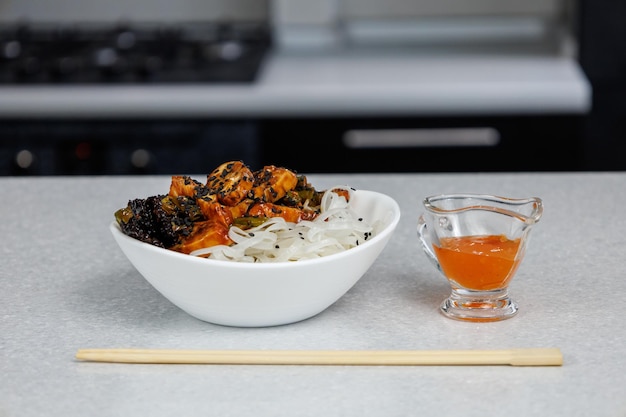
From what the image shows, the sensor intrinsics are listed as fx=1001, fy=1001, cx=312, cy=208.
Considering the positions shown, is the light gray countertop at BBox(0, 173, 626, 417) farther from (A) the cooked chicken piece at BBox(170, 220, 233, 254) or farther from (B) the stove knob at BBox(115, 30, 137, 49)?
(B) the stove knob at BBox(115, 30, 137, 49)

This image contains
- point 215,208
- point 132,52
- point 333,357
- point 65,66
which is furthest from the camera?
point 132,52

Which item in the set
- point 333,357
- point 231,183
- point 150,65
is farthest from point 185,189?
point 150,65

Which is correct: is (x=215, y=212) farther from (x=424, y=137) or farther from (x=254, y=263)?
(x=424, y=137)

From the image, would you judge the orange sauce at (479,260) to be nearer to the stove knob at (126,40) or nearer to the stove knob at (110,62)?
the stove knob at (110,62)

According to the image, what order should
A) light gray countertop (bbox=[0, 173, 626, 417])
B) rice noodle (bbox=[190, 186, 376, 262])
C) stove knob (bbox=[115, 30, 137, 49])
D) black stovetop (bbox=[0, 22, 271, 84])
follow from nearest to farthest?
light gray countertop (bbox=[0, 173, 626, 417])
rice noodle (bbox=[190, 186, 376, 262])
black stovetop (bbox=[0, 22, 271, 84])
stove knob (bbox=[115, 30, 137, 49])

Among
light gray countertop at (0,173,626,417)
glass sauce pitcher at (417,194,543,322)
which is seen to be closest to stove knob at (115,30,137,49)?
light gray countertop at (0,173,626,417)

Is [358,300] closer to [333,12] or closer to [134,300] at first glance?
[134,300]
